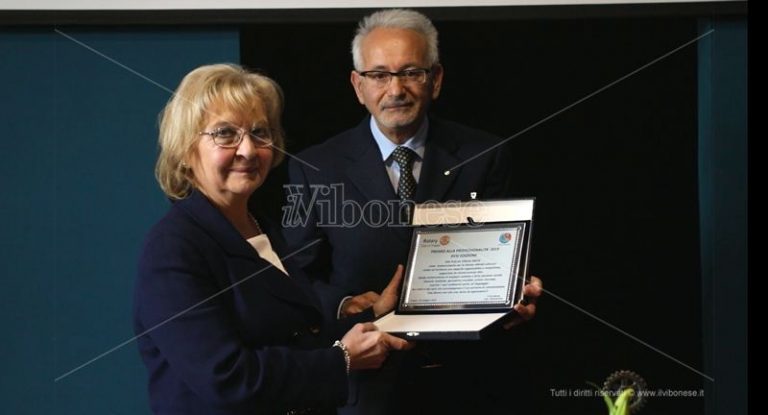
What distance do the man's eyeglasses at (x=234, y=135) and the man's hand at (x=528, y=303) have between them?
76cm

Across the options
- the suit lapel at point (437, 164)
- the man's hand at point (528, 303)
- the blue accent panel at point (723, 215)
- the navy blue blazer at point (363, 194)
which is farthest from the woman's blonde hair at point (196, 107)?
the blue accent panel at point (723, 215)

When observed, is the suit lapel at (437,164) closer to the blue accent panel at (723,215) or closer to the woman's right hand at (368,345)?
the woman's right hand at (368,345)

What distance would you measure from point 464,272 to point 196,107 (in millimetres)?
741

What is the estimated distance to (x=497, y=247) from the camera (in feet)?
8.08

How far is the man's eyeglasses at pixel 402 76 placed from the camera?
2604 millimetres

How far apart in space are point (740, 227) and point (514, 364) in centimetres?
71

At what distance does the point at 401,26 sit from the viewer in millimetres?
2641

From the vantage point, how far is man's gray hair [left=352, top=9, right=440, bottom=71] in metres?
2.65

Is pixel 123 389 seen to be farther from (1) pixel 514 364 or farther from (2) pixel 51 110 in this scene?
(1) pixel 514 364

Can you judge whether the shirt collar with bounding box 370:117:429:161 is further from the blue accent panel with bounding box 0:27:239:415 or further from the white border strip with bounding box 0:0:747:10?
the blue accent panel with bounding box 0:27:239:415

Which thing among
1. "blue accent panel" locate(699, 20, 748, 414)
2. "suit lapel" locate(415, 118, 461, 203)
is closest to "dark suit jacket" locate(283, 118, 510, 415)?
"suit lapel" locate(415, 118, 461, 203)

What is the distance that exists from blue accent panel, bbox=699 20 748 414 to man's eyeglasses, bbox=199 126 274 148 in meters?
1.17

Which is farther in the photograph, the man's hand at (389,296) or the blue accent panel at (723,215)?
the blue accent panel at (723,215)

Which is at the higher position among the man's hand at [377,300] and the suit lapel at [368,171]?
the suit lapel at [368,171]
